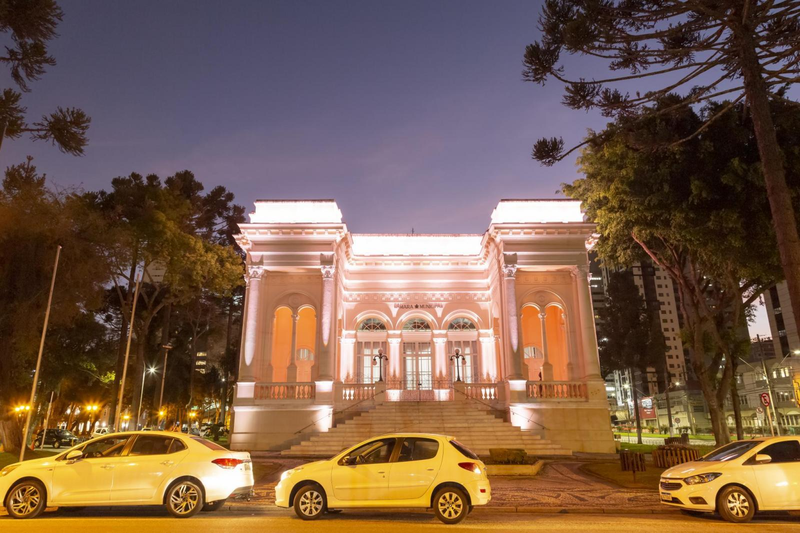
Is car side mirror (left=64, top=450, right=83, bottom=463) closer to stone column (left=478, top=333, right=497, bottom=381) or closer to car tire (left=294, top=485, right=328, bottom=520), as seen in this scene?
car tire (left=294, top=485, right=328, bottom=520)

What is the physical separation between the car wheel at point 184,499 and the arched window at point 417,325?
20833 millimetres

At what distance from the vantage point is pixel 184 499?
972 centimetres

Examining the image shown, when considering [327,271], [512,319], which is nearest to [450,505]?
[512,319]

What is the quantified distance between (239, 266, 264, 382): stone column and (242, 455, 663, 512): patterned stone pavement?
7710 mm

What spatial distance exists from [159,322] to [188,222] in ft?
30.7

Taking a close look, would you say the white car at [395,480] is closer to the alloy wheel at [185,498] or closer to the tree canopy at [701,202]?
the alloy wheel at [185,498]

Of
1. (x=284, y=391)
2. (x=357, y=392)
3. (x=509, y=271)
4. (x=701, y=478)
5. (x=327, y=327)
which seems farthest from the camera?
(x=509, y=271)

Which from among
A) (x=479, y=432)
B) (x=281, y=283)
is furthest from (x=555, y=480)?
(x=281, y=283)

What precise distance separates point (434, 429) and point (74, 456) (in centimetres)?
1519

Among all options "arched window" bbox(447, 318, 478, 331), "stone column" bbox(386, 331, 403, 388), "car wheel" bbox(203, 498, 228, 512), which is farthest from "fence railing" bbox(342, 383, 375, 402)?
"car wheel" bbox(203, 498, 228, 512)

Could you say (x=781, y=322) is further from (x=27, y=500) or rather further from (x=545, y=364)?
(x=27, y=500)

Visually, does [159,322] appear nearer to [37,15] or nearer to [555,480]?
[37,15]

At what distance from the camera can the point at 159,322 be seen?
37.0 metres

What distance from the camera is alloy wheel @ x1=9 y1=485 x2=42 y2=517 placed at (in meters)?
9.56
